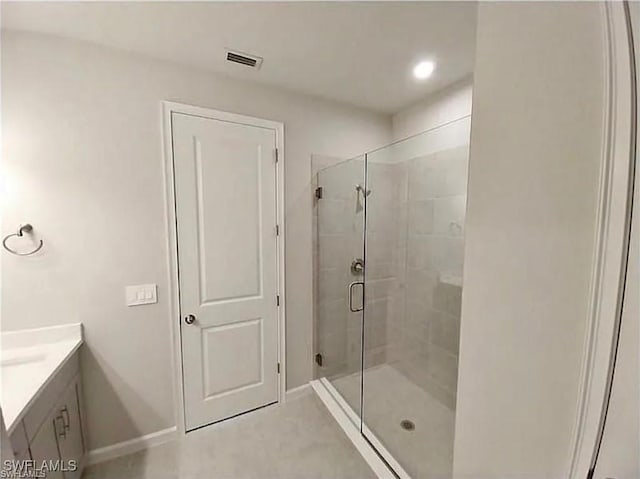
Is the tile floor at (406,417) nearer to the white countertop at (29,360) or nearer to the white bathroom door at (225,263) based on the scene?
the white bathroom door at (225,263)

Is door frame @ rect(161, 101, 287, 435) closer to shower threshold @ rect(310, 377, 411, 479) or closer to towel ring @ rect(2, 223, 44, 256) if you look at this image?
towel ring @ rect(2, 223, 44, 256)

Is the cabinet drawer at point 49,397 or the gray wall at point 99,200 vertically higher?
the gray wall at point 99,200

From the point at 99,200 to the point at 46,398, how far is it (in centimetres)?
102

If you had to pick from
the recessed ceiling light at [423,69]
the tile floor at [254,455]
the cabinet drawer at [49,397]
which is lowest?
the tile floor at [254,455]

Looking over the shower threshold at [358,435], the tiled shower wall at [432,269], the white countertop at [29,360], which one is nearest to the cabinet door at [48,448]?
the white countertop at [29,360]

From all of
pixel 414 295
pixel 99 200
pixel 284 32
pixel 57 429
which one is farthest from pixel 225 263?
pixel 414 295

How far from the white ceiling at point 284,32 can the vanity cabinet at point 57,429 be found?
1.78 m

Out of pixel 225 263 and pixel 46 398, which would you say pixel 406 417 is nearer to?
pixel 225 263

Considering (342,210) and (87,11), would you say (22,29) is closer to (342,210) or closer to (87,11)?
(87,11)

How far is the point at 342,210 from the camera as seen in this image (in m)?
2.28

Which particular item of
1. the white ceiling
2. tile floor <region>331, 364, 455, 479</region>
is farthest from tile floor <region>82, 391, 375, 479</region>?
the white ceiling

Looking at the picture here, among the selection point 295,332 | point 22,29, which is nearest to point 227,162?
point 22,29

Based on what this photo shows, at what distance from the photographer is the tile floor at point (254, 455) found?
155 centimetres

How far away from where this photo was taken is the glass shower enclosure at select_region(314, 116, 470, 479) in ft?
6.35
